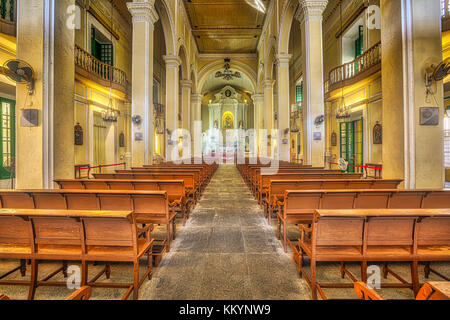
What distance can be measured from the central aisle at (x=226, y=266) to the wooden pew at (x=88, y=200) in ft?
1.55

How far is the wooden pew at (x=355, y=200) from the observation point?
9.07 feet

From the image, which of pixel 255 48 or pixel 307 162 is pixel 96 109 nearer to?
pixel 307 162

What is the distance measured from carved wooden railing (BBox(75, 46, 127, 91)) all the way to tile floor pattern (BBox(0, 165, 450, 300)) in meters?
8.42

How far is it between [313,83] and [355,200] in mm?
5558

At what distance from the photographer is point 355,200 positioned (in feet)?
9.27

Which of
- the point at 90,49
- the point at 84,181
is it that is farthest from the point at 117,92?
the point at 84,181

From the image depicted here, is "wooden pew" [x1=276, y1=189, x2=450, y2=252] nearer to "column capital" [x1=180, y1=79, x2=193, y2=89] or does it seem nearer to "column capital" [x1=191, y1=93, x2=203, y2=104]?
"column capital" [x1=180, y1=79, x2=193, y2=89]

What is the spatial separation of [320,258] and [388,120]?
3776mm

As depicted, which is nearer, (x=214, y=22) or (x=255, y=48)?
(x=214, y=22)

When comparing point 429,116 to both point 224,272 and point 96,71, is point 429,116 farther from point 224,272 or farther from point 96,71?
point 96,71

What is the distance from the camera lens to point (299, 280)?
2.15 m

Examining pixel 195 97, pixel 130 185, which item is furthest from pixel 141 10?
pixel 195 97

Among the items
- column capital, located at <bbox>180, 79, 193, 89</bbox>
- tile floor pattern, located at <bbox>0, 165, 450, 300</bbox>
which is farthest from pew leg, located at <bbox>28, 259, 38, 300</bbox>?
column capital, located at <bbox>180, 79, 193, 89</bbox>

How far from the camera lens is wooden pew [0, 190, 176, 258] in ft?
8.88
